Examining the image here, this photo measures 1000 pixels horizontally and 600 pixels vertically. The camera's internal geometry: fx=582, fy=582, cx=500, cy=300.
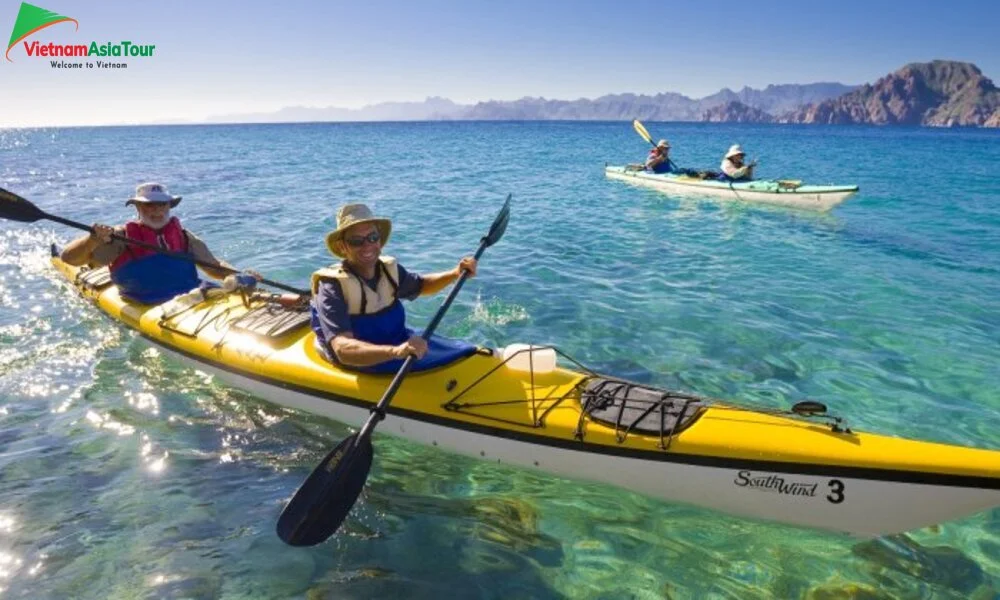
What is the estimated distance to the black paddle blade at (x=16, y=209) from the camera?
707 cm

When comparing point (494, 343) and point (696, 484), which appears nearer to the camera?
point (696, 484)

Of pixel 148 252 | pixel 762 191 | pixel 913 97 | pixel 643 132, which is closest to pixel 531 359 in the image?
pixel 148 252

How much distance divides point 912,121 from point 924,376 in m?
227

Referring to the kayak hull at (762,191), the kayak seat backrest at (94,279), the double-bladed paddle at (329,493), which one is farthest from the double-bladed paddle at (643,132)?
the double-bladed paddle at (329,493)

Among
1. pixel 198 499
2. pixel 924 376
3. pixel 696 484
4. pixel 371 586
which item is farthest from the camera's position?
pixel 924 376

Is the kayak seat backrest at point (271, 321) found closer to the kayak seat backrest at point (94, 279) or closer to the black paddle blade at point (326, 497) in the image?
the black paddle blade at point (326, 497)

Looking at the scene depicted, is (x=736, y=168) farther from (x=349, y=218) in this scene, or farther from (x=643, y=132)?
(x=349, y=218)

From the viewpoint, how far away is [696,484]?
157 inches

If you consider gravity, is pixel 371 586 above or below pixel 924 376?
below

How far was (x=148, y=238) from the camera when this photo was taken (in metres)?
6.82

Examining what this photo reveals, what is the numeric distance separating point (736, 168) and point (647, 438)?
52.8ft

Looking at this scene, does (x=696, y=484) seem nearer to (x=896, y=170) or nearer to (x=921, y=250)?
(x=921, y=250)

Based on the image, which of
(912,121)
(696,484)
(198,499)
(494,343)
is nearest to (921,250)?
(494,343)

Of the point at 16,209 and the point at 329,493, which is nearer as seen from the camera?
the point at 329,493
